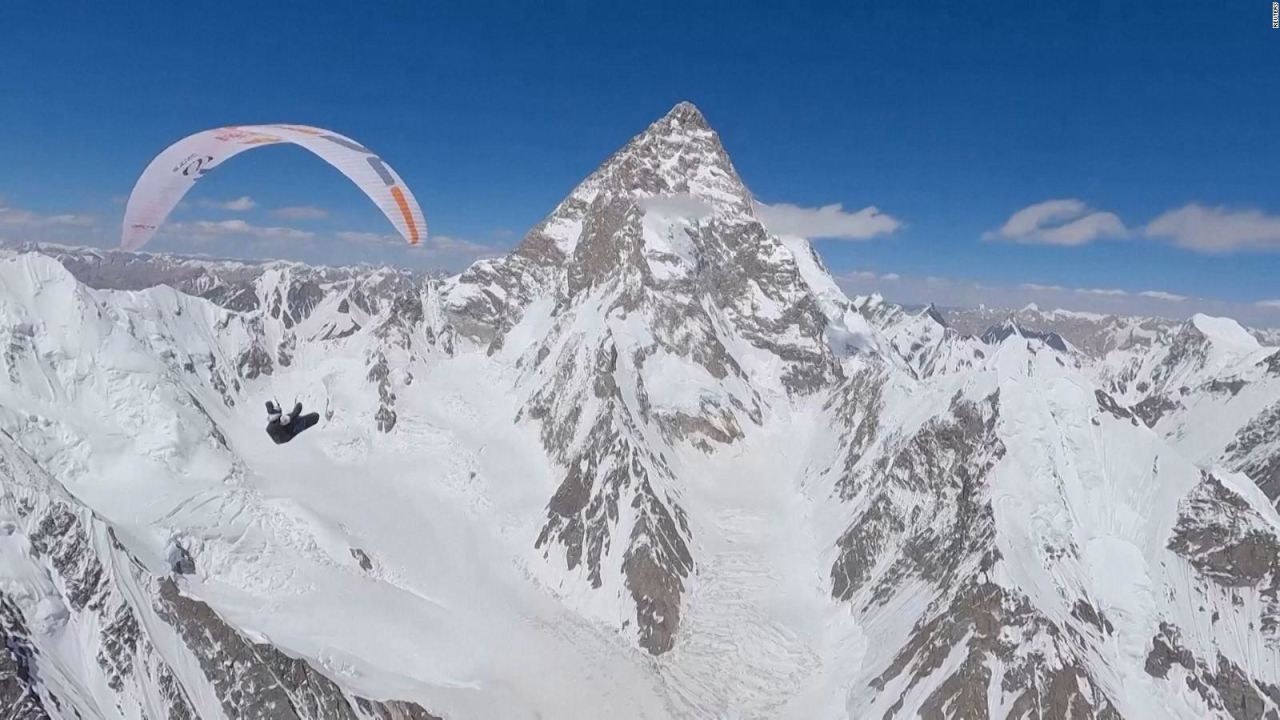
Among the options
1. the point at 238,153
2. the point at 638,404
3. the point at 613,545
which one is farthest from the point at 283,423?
the point at 638,404

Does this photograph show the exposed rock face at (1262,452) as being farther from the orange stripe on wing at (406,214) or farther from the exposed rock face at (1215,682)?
the orange stripe on wing at (406,214)

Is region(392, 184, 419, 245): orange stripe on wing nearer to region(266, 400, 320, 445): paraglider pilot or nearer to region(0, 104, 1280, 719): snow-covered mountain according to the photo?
region(266, 400, 320, 445): paraglider pilot

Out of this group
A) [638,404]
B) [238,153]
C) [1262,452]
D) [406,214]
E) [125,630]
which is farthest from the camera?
[1262,452]

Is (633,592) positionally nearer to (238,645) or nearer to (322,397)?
(238,645)

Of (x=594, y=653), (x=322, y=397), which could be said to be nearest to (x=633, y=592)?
(x=594, y=653)

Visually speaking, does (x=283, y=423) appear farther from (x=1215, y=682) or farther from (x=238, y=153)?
(x=1215, y=682)

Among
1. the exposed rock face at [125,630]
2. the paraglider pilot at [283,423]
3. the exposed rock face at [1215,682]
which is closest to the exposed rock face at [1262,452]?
the exposed rock face at [1215,682]
